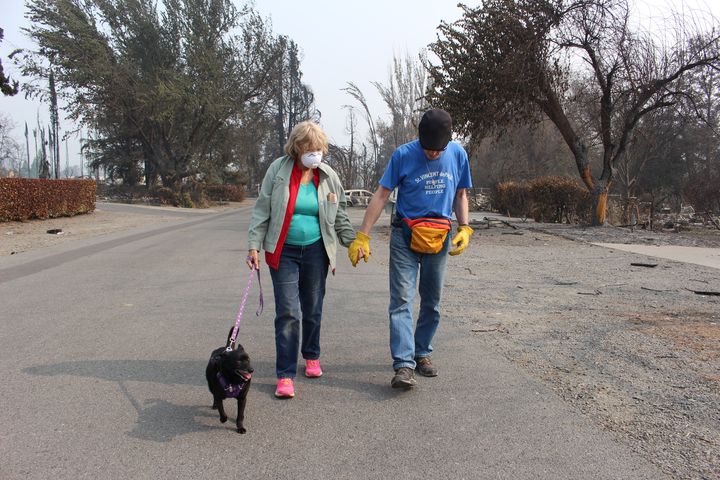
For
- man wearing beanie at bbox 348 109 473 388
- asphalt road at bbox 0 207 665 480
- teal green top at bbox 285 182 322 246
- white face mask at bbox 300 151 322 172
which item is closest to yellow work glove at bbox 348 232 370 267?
man wearing beanie at bbox 348 109 473 388

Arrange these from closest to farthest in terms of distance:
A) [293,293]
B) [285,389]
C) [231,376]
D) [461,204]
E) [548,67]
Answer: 1. [231,376]
2. [285,389]
3. [293,293]
4. [461,204]
5. [548,67]

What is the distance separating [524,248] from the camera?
539 inches

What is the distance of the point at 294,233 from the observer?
3762 millimetres

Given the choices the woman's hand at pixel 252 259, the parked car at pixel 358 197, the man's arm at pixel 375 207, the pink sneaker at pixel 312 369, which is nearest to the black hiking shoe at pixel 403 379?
the pink sneaker at pixel 312 369

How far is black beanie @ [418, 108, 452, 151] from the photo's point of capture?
3.80 meters

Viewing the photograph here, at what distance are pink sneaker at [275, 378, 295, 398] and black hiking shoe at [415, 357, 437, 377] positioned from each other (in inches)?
39.7

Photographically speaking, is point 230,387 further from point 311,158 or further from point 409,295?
point 311,158

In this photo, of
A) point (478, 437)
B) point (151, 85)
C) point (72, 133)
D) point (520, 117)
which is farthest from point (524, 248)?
point (72, 133)

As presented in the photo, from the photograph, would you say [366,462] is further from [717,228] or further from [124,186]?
[124,186]

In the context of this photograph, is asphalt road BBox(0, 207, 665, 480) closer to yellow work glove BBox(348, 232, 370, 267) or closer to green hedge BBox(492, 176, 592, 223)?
yellow work glove BBox(348, 232, 370, 267)

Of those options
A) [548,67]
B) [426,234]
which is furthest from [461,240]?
[548,67]

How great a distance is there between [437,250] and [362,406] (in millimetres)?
1184

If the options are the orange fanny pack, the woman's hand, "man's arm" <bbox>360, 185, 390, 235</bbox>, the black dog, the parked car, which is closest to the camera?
the black dog

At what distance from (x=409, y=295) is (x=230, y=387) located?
4.59 feet
